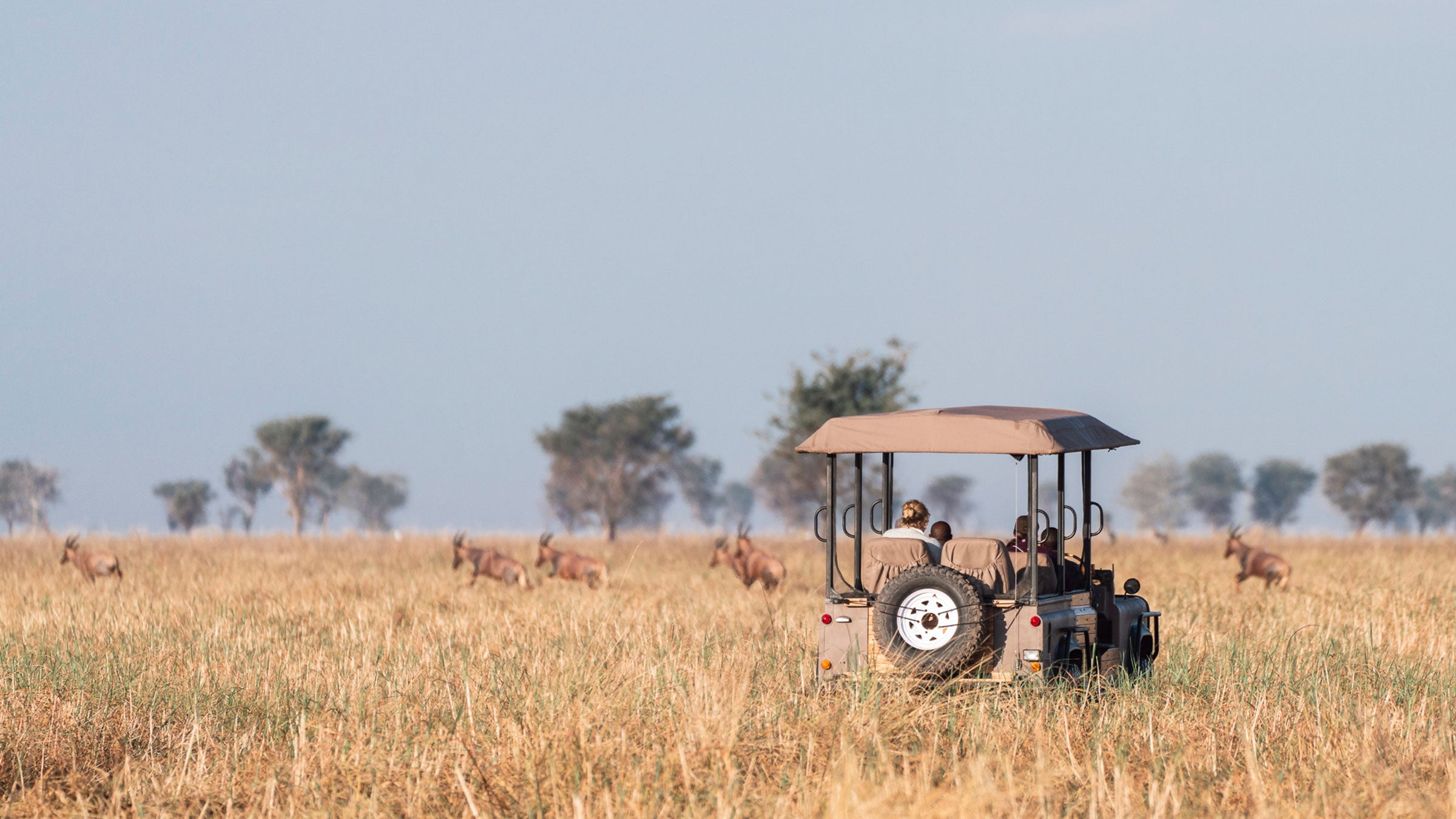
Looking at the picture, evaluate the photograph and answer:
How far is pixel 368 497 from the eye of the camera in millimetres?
112438

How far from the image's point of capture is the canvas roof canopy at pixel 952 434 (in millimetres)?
8383

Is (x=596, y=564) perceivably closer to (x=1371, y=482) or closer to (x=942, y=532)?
(x=942, y=532)

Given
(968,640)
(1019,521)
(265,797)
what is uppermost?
(1019,521)

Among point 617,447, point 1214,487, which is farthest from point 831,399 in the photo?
point 1214,487

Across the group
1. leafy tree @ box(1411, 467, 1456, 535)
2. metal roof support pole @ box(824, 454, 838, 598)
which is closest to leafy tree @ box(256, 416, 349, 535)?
metal roof support pole @ box(824, 454, 838, 598)

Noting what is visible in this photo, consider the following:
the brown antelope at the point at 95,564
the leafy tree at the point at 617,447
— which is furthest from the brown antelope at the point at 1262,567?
the leafy tree at the point at 617,447

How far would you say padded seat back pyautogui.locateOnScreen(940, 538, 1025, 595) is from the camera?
865cm

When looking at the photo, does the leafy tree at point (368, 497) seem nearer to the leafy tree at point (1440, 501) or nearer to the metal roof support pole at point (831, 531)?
the leafy tree at point (1440, 501)

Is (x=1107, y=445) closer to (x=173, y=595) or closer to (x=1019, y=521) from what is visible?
(x=1019, y=521)

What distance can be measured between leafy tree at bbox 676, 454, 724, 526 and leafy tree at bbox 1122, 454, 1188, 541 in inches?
1378

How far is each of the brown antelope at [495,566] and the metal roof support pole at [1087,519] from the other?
12.5 meters

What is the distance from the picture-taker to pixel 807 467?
3606 centimetres

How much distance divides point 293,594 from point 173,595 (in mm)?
1500

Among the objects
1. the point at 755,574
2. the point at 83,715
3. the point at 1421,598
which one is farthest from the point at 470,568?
the point at 83,715
